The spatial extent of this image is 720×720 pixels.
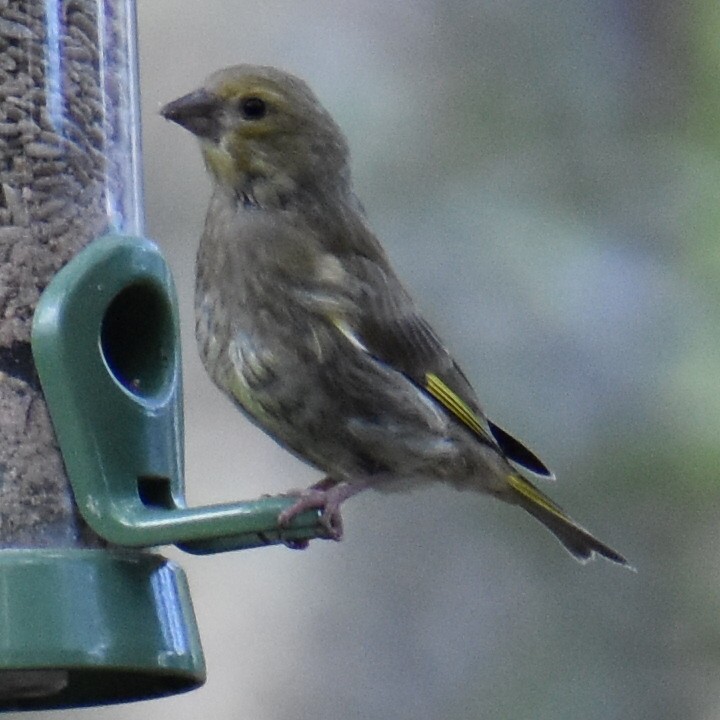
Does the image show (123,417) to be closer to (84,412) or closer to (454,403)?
(84,412)

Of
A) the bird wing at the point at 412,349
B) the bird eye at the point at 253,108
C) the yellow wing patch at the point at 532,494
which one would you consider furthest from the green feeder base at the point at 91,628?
the yellow wing patch at the point at 532,494

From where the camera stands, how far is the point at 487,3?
839 centimetres

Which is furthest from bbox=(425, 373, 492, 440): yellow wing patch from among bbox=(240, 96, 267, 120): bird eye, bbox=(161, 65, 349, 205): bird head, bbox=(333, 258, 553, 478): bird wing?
bbox=(240, 96, 267, 120): bird eye

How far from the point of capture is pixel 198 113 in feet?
15.6

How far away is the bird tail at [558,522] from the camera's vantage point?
5.57m

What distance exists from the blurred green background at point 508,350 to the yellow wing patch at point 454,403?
152 cm

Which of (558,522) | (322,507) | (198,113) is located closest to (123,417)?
(322,507)

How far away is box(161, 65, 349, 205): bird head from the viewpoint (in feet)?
15.7

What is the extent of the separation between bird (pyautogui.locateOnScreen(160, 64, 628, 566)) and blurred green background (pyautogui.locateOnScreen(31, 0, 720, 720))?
178 cm

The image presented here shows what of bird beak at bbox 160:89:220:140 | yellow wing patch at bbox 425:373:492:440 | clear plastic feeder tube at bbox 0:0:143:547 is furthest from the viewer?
yellow wing patch at bbox 425:373:492:440

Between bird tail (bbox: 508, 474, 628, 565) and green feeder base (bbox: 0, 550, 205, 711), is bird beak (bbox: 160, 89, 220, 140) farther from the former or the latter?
bird tail (bbox: 508, 474, 628, 565)

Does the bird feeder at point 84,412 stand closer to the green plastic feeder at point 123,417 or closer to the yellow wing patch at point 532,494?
the green plastic feeder at point 123,417

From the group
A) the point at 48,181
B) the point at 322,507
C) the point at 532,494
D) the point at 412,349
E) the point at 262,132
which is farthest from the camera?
the point at 532,494

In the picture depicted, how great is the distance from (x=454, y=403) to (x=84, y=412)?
157 centimetres
